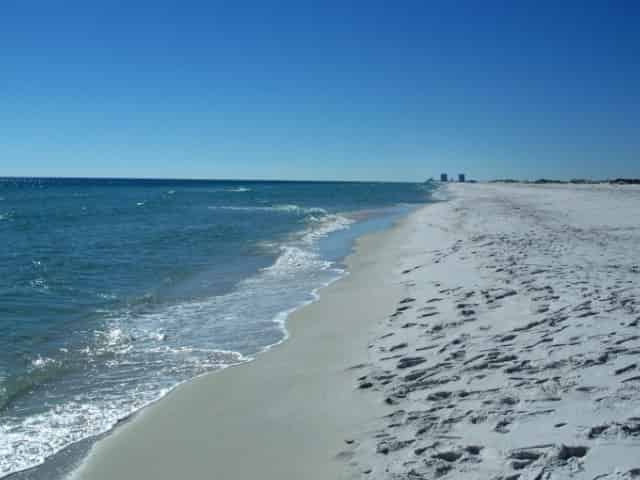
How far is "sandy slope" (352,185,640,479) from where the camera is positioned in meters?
3.92

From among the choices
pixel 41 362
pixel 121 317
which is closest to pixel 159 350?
pixel 41 362

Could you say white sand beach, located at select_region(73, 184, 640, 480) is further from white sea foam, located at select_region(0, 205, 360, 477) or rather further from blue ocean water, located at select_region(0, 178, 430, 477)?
blue ocean water, located at select_region(0, 178, 430, 477)

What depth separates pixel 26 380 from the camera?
24.3 ft

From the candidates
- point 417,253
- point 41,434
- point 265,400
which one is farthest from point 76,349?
point 417,253

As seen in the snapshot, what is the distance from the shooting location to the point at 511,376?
542 centimetres

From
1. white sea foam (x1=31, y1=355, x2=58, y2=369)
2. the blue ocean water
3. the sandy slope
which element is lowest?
white sea foam (x1=31, y1=355, x2=58, y2=369)

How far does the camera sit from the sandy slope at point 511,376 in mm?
3924

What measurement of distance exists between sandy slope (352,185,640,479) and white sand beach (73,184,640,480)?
2cm

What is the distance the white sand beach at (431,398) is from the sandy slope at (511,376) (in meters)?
0.02

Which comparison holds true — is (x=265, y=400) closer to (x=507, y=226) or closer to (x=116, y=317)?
(x=116, y=317)

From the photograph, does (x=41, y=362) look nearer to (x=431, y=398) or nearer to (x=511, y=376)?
(x=431, y=398)

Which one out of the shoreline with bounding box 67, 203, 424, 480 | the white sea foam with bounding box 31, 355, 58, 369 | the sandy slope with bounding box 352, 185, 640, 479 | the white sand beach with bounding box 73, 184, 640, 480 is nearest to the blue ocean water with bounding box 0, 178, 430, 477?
the white sea foam with bounding box 31, 355, 58, 369

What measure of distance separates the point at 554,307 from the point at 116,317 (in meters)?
8.28

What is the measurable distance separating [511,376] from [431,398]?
874mm
